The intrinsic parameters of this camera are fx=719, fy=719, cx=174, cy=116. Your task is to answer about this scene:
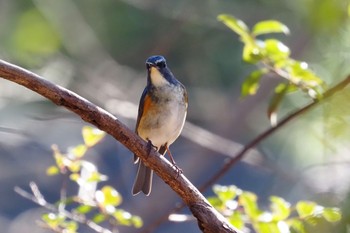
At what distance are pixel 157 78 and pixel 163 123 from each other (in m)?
0.25

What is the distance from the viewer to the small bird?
348 cm

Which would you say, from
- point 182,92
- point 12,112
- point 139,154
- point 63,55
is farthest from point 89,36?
point 139,154

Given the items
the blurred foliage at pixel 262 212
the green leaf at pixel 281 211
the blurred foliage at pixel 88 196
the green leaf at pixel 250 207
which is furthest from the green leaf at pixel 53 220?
the green leaf at pixel 281 211

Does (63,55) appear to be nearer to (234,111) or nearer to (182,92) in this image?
(234,111)

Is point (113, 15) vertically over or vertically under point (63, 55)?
over

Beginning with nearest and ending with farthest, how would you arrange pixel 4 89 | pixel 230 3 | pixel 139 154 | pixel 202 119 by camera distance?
pixel 139 154 < pixel 4 89 < pixel 230 3 < pixel 202 119

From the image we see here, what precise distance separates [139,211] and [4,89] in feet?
5.51

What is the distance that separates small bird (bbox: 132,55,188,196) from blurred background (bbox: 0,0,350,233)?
228 centimetres

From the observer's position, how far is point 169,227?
24.9ft

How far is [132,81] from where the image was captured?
7.01 metres

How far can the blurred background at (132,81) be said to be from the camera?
21.0ft

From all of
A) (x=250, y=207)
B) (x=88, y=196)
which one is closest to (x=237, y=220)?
(x=250, y=207)

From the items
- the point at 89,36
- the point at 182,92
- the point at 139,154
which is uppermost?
the point at 89,36

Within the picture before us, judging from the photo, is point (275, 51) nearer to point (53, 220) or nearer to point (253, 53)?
point (253, 53)
